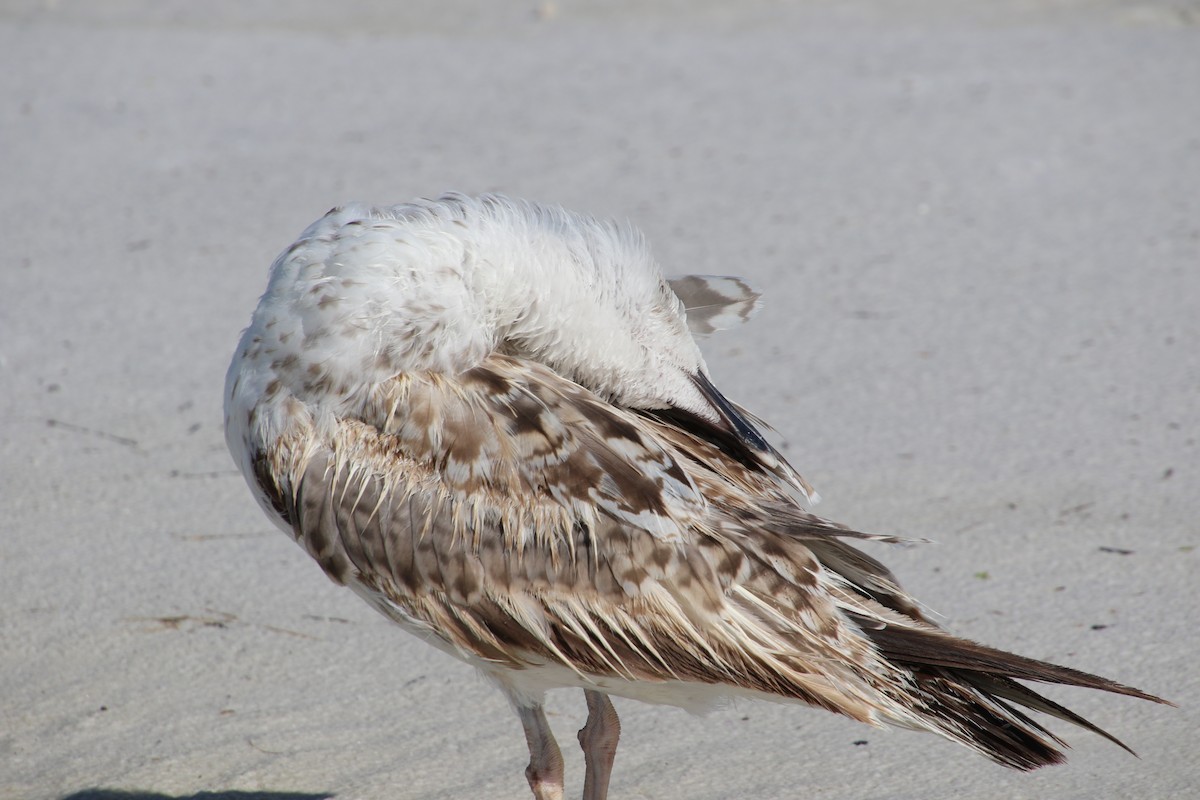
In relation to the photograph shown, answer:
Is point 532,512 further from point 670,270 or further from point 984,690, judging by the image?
point 670,270

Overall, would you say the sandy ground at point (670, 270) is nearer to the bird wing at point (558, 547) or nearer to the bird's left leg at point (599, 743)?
the bird's left leg at point (599, 743)

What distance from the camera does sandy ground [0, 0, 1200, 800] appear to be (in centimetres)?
425

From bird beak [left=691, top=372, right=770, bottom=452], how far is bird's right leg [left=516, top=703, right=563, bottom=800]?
911 millimetres

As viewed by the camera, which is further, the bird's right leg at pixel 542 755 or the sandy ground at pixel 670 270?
the sandy ground at pixel 670 270

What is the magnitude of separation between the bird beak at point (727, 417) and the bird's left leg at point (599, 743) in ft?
2.61

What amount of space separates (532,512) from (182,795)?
156 centimetres

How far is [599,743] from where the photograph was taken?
12.3ft

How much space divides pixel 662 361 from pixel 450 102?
678cm

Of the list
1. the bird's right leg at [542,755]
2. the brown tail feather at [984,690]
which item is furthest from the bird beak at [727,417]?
the bird's right leg at [542,755]

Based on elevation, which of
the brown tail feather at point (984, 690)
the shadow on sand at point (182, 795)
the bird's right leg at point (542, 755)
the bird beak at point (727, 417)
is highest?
the bird beak at point (727, 417)

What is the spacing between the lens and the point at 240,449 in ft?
11.6

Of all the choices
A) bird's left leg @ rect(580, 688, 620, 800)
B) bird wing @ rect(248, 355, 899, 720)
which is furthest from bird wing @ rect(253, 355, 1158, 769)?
bird's left leg @ rect(580, 688, 620, 800)

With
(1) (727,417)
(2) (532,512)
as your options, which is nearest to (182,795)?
(2) (532,512)

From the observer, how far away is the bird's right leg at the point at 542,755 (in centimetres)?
365
